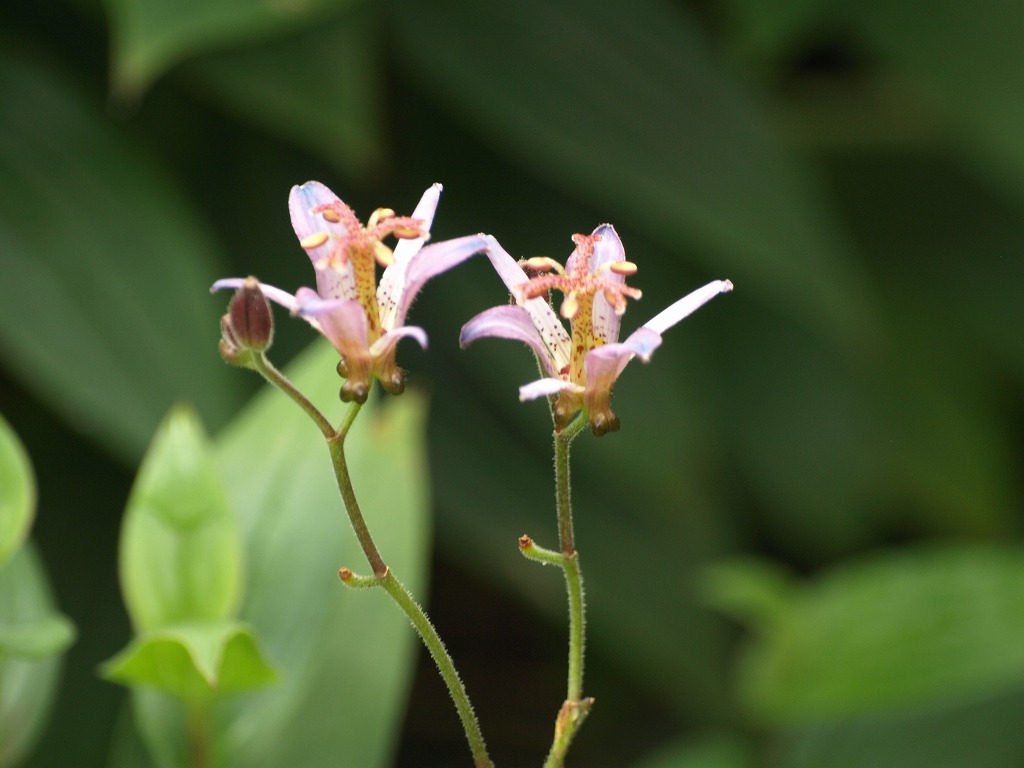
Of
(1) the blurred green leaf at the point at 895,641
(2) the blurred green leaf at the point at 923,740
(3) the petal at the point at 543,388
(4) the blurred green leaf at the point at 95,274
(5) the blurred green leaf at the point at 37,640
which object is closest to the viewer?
(3) the petal at the point at 543,388

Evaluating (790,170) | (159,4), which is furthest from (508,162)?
(159,4)

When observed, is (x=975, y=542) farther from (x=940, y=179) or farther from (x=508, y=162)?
(x=508, y=162)

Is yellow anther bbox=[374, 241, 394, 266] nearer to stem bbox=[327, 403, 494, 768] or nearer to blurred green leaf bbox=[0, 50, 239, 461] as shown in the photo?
stem bbox=[327, 403, 494, 768]

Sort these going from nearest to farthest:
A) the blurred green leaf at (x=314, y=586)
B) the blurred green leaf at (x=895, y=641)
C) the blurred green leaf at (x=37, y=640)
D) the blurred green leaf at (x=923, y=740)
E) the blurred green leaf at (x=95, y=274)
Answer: the blurred green leaf at (x=37, y=640), the blurred green leaf at (x=314, y=586), the blurred green leaf at (x=95, y=274), the blurred green leaf at (x=895, y=641), the blurred green leaf at (x=923, y=740)

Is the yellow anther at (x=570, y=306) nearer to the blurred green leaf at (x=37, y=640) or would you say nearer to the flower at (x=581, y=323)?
the flower at (x=581, y=323)

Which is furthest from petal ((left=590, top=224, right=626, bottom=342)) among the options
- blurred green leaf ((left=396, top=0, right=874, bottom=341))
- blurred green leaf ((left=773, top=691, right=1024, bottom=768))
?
blurred green leaf ((left=773, top=691, right=1024, bottom=768))

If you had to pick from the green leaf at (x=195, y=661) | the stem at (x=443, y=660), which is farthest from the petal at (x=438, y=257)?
the green leaf at (x=195, y=661)
